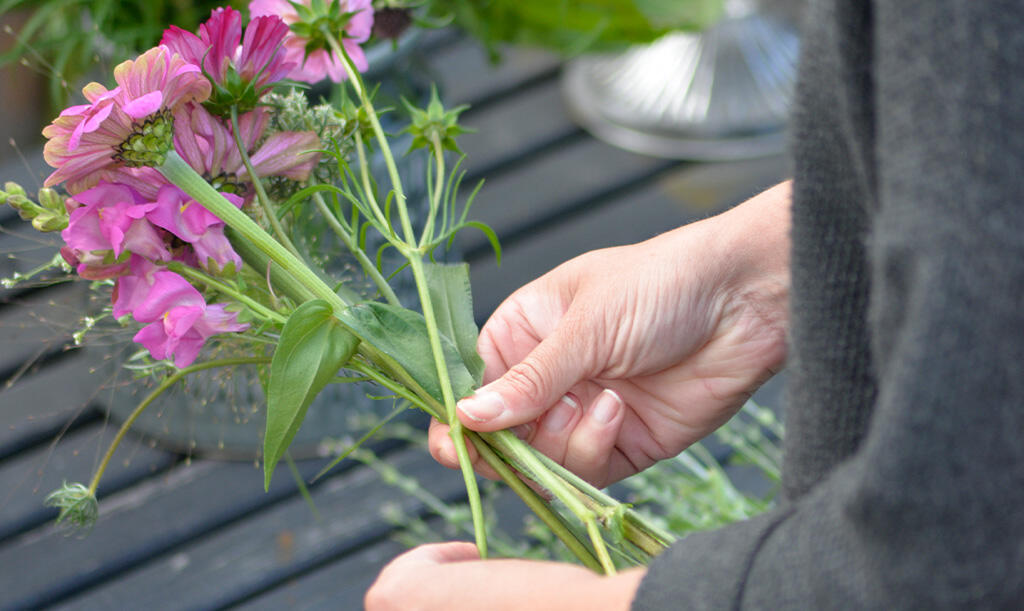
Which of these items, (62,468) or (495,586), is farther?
(62,468)

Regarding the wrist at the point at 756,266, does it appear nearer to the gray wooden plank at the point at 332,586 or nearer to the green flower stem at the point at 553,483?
the green flower stem at the point at 553,483

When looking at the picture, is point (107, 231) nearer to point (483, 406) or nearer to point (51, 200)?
point (51, 200)

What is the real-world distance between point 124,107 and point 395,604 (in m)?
0.22

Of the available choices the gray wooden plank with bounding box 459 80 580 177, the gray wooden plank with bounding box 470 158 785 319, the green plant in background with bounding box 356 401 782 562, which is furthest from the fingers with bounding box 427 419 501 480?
the gray wooden plank with bounding box 459 80 580 177

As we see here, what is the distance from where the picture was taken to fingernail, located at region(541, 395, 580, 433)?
52 cm

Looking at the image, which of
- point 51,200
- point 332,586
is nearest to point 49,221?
point 51,200

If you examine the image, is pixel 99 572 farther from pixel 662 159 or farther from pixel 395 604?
pixel 662 159

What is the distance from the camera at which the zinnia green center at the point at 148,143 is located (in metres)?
0.37

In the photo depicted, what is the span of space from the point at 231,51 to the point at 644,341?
0.27 metres

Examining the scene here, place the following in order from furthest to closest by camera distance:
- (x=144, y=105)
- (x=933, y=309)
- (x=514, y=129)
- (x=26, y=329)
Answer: (x=514, y=129)
(x=26, y=329)
(x=144, y=105)
(x=933, y=309)

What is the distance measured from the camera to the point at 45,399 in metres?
0.88

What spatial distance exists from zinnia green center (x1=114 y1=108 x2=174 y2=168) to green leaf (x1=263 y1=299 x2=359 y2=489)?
85mm

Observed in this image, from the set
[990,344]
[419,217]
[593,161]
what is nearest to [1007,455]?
[990,344]

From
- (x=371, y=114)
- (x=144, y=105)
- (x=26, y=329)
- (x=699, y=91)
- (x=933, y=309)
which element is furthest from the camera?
(x=699, y=91)
